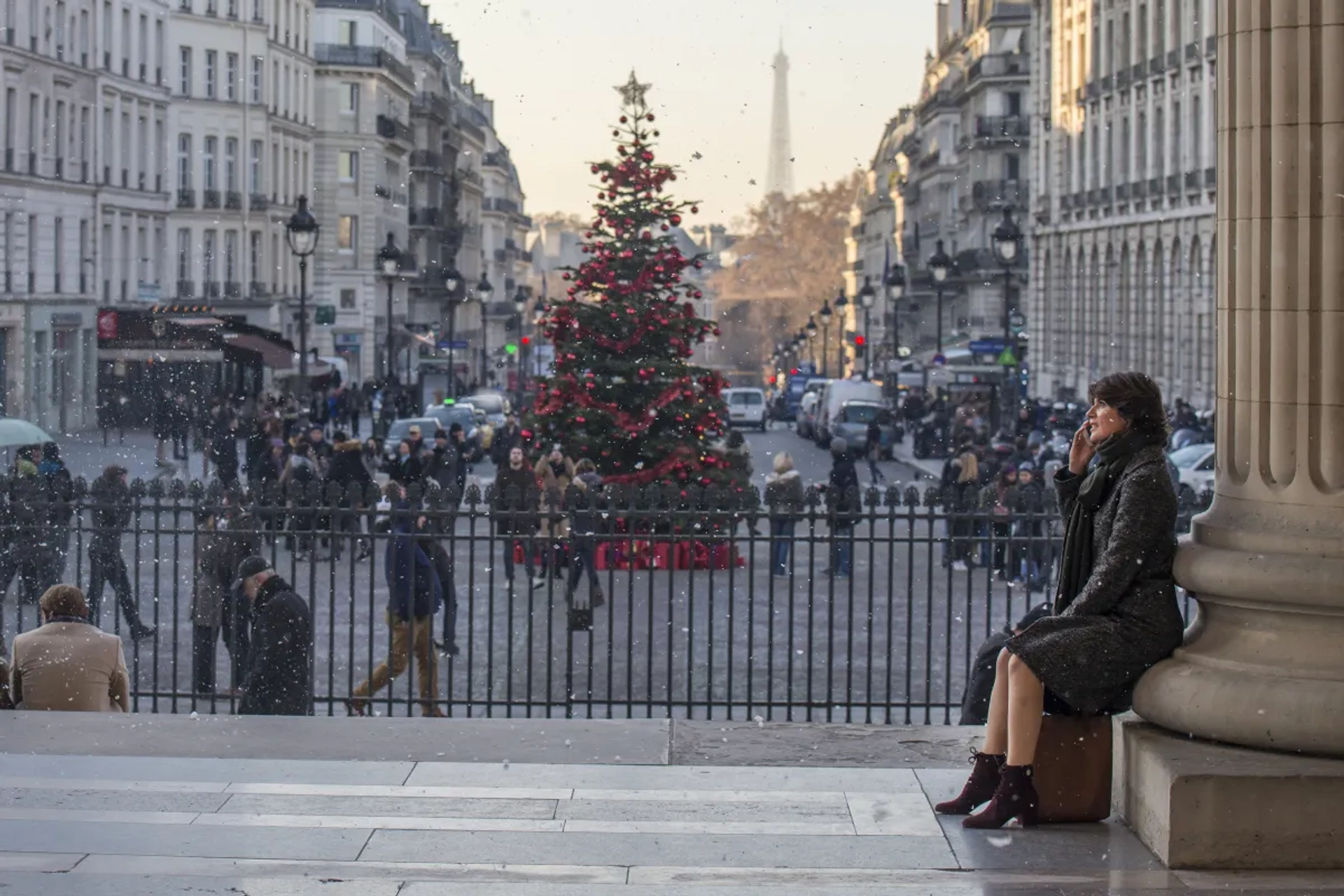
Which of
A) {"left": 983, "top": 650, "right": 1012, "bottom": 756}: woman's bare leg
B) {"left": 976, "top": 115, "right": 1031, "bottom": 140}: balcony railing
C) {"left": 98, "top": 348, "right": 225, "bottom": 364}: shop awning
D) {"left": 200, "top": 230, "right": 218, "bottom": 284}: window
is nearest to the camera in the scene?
{"left": 983, "top": 650, "right": 1012, "bottom": 756}: woman's bare leg

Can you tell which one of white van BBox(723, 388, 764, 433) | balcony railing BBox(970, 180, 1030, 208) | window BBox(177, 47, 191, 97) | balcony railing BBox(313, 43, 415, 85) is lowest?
white van BBox(723, 388, 764, 433)

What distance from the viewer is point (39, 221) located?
53938 mm

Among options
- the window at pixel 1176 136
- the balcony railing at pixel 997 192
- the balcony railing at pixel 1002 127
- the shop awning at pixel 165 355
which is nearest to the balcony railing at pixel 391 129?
the balcony railing at pixel 997 192

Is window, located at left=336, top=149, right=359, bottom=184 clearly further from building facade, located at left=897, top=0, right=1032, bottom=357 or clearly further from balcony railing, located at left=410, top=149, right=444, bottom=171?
building facade, located at left=897, top=0, right=1032, bottom=357

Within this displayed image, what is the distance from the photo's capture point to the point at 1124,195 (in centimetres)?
6003

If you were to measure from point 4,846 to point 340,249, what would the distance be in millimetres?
83638

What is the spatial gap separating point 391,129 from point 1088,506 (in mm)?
86796

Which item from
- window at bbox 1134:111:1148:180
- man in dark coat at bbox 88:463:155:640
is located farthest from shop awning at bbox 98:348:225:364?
man in dark coat at bbox 88:463:155:640

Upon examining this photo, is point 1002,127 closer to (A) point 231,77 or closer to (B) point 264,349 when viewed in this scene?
(A) point 231,77

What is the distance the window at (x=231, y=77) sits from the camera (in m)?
74.6

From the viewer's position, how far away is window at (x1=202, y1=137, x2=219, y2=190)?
241ft

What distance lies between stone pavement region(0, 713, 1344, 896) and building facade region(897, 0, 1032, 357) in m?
69.0

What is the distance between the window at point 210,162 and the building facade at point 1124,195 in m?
25.7

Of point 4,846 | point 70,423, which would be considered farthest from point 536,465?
point 70,423
